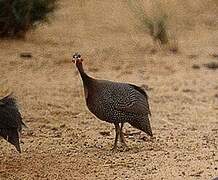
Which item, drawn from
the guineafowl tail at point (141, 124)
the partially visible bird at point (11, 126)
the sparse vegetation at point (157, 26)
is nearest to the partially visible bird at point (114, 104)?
the guineafowl tail at point (141, 124)

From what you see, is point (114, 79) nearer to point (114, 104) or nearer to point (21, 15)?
point (21, 15)

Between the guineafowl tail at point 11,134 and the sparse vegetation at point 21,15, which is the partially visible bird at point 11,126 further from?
the sparse vegetation at point 21,15

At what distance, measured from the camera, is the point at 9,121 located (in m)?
6.91

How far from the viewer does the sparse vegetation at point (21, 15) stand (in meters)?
15.3

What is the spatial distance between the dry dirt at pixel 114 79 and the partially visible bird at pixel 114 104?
0.34 m

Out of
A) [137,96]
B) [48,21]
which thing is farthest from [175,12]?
[137,96]

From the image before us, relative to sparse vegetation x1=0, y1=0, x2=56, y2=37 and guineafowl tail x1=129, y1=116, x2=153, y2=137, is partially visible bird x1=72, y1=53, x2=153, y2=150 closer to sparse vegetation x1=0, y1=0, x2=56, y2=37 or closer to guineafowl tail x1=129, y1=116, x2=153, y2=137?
guineafowl tail x1=129, y1=116, x2=153, y2=137

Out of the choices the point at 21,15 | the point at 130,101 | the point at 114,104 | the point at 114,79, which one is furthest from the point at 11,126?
Result: the point at 21,15

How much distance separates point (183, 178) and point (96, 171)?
2.76 feet

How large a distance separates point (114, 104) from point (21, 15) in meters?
8.20

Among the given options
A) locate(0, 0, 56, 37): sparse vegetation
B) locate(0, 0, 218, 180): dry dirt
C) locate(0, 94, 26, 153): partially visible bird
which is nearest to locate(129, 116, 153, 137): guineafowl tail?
locate(0, 0, 218, 180): dry dirt

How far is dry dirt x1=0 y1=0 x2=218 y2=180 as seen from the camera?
7.18m

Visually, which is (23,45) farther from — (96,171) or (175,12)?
(96,171)

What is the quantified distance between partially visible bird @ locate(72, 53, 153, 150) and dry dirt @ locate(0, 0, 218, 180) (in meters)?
0.34
